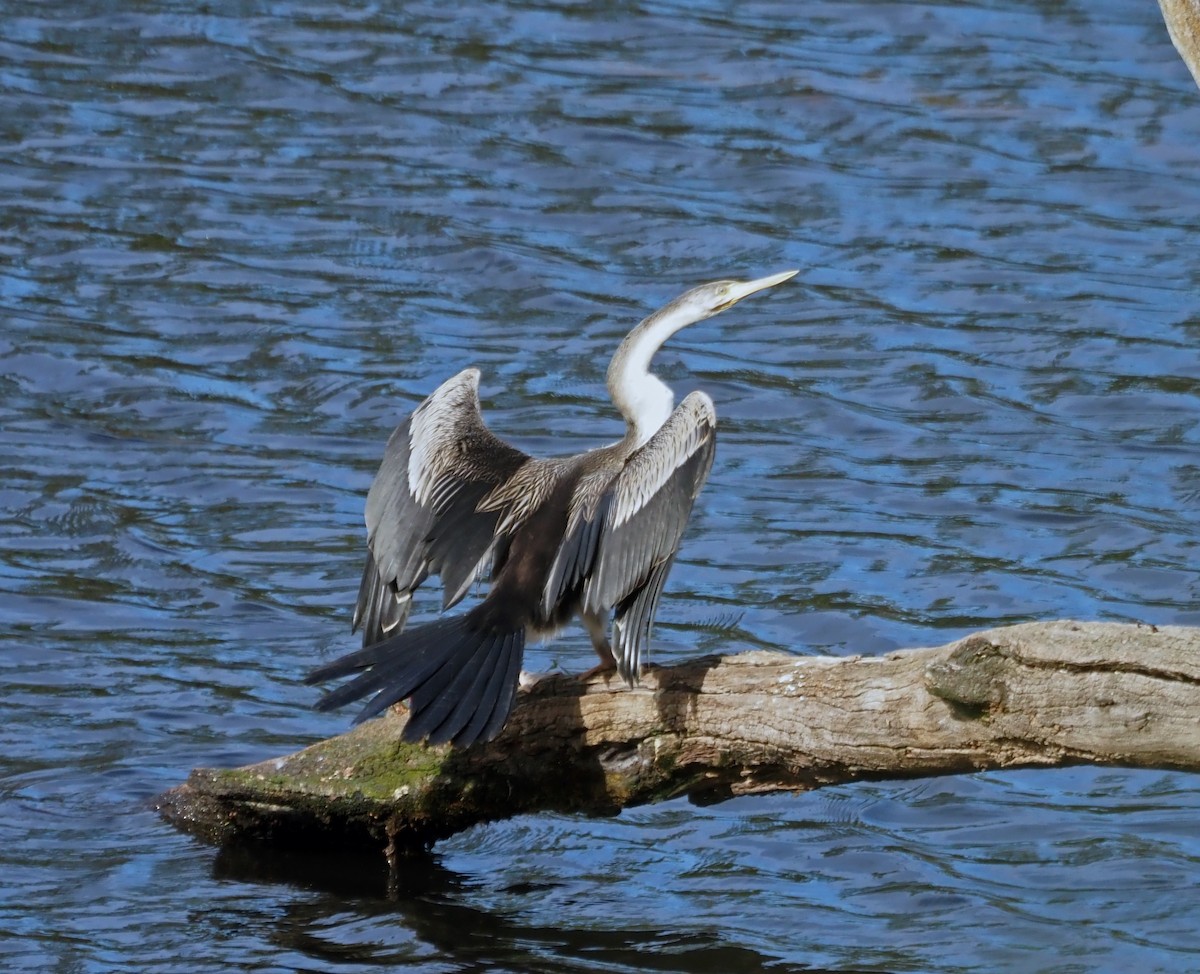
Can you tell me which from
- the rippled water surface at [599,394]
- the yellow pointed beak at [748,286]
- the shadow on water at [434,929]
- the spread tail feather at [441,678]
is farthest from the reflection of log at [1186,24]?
the shadow on water at [434,929]

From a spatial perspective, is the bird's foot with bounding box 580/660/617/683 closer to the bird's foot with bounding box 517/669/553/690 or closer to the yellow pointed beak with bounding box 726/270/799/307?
the bird's foot with bounding box 517/669/553/690

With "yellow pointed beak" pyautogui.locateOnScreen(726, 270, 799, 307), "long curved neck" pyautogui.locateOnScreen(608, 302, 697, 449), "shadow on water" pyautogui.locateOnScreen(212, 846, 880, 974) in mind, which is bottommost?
"shadow on water" pyautogui.locateOnScreen(212, 846, 880, 974)

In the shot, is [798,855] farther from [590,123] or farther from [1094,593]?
[590,123]

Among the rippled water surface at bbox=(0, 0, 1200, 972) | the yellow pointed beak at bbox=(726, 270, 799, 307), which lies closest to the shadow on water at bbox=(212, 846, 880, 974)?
the rippled water surface at bbox=(0, 0, 1200, 972)

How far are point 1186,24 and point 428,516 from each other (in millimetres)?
2267

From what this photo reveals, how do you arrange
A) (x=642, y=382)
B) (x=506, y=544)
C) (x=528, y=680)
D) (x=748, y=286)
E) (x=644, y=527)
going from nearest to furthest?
(x=528, y=680), (x=644, y=527), (x=506, y=544), (x=642, y=382), (x=748, y=286)

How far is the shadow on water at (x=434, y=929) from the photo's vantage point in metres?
4.86

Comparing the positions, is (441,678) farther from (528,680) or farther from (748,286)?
(748,286)

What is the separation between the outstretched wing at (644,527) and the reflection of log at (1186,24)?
1478 mm

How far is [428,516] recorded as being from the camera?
17.4 ft

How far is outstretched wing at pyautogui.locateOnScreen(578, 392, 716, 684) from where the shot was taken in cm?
498

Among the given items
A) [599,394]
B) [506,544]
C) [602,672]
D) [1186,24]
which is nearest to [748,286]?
[506,544]

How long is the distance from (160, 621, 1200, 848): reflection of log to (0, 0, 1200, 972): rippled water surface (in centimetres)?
29

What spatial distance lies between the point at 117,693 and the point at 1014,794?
2.87 metres
